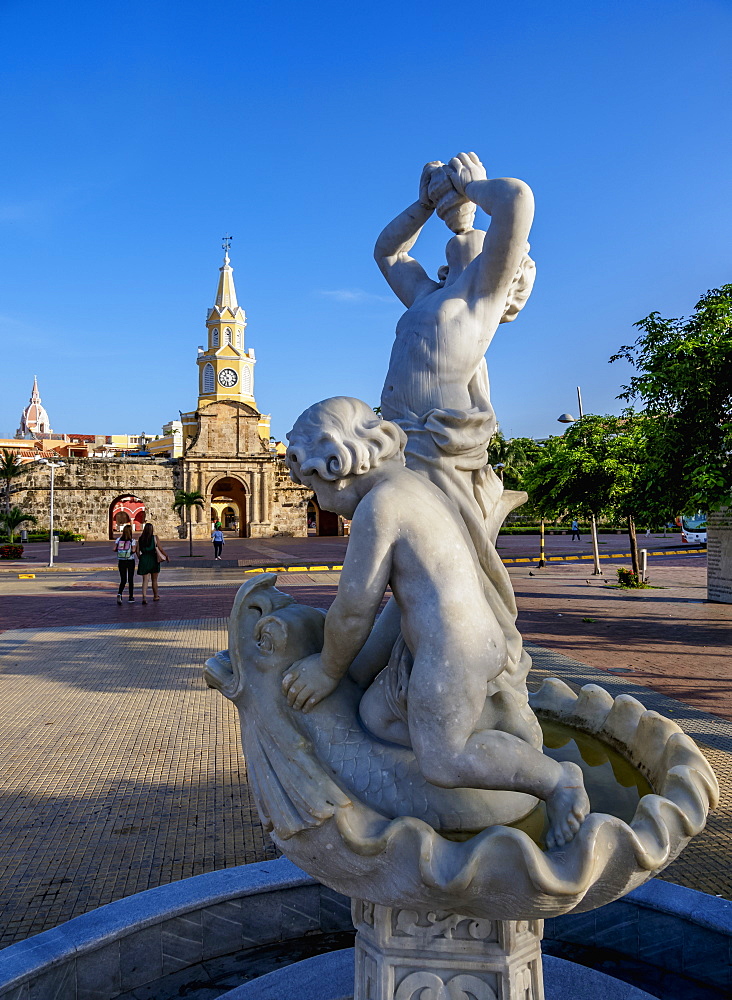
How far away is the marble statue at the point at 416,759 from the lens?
184 centimetres

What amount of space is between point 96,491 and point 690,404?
37715 millimetres

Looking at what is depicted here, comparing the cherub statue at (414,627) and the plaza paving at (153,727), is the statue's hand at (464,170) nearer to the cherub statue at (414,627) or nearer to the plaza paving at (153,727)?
the cherub statue at (414,627)

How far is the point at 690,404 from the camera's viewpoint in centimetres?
1191

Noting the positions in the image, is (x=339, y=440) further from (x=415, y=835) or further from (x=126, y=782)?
(x=126, y=782)

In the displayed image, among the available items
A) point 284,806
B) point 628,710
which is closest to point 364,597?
point 284,806

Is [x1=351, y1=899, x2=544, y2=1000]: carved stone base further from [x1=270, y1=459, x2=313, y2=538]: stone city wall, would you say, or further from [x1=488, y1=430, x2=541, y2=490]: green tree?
[x1=270, y1=459, x2=313, y2=538]: stone city wall

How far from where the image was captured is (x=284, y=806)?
2.00 m

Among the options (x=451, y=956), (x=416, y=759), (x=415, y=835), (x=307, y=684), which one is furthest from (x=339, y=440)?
(x=451, y=956)

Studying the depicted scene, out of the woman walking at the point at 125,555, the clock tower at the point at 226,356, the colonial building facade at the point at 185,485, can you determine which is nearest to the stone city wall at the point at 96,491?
the colonial building facade at the point at 185,485

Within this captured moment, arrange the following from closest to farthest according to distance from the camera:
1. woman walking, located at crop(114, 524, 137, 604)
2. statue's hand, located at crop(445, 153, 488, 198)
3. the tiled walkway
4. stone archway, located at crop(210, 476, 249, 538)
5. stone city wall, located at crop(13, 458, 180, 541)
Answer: statue's hand, located at crop(445, 153, 488, 198) < the tiled walkway < woman walking, located at crop(114, 524, 137, 604) < stone city wall, located at crop(13, 458, 180, 541) < stone archway, located at crop(210, 476, 249, 538)

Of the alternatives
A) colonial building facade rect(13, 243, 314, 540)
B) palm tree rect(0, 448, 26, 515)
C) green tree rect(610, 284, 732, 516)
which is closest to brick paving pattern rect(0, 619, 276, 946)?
green tree rect(610, 284, 732, 516)

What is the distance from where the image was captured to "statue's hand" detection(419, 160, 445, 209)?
2939mm

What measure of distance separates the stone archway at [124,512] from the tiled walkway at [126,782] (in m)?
33.7

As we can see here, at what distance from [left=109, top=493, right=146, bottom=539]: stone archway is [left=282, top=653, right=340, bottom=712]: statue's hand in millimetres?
40659
